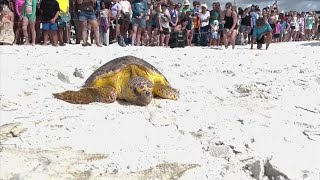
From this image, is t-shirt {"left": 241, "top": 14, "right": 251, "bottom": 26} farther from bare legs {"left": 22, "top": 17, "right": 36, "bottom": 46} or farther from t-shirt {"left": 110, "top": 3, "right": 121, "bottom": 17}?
bare legs {"left": 22, "top": 17, "right": 36, "bottom": 46}

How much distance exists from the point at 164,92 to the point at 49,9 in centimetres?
474

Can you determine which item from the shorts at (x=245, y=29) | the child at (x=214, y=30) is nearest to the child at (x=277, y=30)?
the shorts at (x=245, y=29)

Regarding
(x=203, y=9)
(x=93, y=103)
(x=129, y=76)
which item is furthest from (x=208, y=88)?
(x=203, y=9)

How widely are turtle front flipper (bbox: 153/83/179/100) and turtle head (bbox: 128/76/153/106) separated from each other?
0.26 m

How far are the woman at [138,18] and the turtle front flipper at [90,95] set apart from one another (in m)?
5.59

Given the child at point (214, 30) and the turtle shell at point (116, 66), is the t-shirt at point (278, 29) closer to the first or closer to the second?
the child at point (214, 30)

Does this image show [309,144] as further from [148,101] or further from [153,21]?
[153,21]

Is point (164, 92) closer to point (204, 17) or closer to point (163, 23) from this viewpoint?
point (163, 23)

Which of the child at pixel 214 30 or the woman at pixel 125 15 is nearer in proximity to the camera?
the woman at pixel 125 15

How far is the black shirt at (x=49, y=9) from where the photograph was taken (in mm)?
9203

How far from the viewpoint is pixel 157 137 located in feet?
13.0

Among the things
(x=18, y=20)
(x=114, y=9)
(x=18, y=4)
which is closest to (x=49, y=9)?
(x=18, y=4)

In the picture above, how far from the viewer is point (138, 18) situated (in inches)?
420

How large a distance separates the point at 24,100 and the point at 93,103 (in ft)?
2.44
